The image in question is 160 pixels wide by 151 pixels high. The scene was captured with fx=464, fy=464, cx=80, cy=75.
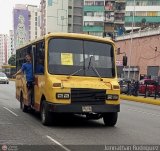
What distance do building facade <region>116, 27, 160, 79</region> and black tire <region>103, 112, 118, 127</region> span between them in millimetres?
42125

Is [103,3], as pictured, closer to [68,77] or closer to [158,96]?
[158,96]

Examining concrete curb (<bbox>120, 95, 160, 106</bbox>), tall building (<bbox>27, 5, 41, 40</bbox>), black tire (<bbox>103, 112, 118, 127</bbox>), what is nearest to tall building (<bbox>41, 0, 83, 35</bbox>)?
tall building (<bbox>27, 5, 41, 40</bbox>)

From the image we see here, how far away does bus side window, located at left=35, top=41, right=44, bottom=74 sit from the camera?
45.8 ft

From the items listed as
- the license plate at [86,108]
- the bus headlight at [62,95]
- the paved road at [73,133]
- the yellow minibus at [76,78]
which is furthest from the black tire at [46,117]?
the license plate at [86,108]

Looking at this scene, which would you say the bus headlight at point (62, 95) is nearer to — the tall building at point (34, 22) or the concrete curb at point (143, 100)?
the concrete curb at point (143, 100)

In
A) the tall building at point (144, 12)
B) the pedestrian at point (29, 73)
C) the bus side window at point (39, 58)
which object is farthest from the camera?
the tall building at point (144, 12)

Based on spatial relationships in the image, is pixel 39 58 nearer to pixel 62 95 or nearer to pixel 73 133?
pixel 62 95

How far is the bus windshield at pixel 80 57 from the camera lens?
13445 millimetres

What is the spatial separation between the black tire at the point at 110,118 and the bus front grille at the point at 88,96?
2.72 ft

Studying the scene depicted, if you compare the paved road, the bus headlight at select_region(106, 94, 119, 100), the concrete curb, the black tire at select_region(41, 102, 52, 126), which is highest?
the bus headlight at select_region(106, 94, 119, 100)

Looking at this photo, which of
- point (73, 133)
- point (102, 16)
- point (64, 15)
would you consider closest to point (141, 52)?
point (102, 16)

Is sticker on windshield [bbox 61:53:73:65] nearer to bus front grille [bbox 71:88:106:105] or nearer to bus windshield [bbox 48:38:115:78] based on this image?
bus windshield [bbox 48:38:115:78]

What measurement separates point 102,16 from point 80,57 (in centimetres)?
9319

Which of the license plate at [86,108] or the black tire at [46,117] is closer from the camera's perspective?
the license plate at [86,108]
